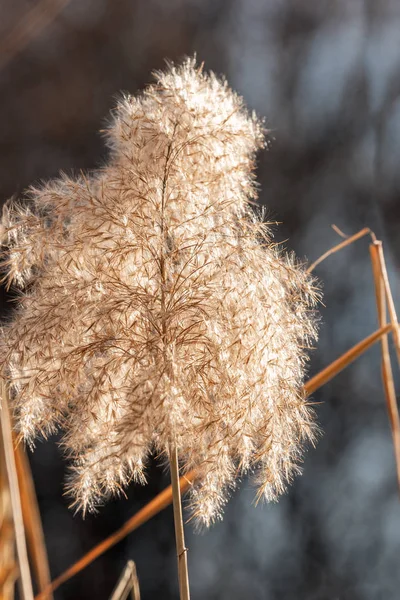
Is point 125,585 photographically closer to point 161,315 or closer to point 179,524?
point 179,524

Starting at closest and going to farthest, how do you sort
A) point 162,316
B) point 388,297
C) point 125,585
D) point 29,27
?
point 162,316 < point 388,297 < point 125,585 < point 29,27

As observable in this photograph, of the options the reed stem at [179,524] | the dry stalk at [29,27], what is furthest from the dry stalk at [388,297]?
the dry stalk at [29,27]

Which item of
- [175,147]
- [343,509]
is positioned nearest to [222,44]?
[175,147]

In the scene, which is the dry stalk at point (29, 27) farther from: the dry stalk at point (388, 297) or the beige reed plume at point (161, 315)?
the dry stalk at point (388, 297)

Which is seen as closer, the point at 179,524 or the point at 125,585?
the point at 179,524

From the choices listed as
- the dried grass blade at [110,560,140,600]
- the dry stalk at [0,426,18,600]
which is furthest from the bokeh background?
the dry stalk at [0,426,18,600]

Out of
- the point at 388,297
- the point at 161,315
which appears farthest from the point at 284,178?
the point at 161,315
